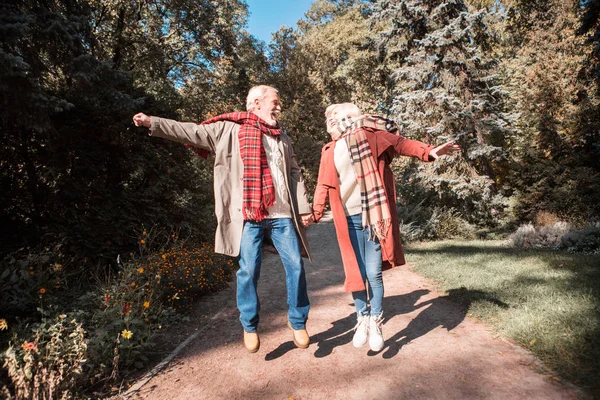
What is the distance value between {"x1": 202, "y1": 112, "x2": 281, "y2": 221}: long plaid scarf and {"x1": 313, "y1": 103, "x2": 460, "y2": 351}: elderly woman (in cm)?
53

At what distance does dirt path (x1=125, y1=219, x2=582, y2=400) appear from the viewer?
2.35m

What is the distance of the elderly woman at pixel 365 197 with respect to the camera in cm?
278

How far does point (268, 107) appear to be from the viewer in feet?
9.59

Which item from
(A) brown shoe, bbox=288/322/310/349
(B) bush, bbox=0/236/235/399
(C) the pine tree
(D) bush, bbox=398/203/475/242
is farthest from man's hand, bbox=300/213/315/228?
(C) the pine tree

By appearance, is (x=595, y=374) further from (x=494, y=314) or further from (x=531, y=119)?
(x=531, y=119)

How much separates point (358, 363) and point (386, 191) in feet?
4.50

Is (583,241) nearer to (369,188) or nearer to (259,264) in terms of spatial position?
(369,188)

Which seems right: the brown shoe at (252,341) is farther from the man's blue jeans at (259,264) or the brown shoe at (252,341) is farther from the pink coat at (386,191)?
the pink coat at (386,191)

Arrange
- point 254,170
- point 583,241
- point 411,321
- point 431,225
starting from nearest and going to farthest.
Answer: point 254,170 → point 411,321 → point 583,241 → point 431,225

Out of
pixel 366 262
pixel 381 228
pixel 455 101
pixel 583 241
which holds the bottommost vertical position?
pixel 583 241

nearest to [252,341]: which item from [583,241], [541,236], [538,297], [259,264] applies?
[259,264]

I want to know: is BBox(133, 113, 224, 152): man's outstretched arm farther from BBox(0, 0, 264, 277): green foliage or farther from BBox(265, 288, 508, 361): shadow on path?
BBox(0, 0, 264, 277): green foliage

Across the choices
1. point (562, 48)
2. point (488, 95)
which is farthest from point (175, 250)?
point (562, 48)

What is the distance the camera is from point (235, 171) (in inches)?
110
